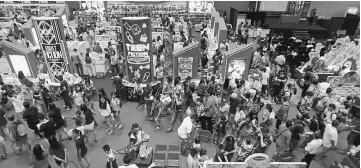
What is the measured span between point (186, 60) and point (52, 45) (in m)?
4.69

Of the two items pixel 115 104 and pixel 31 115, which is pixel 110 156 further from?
pixel 31 115

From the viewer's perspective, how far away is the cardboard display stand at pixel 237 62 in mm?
8914

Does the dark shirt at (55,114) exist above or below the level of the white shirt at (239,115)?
above

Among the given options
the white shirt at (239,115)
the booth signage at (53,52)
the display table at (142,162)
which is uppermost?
the booth signage at (53,52)

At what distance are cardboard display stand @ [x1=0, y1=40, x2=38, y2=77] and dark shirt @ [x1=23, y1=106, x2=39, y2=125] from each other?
3.04 metres

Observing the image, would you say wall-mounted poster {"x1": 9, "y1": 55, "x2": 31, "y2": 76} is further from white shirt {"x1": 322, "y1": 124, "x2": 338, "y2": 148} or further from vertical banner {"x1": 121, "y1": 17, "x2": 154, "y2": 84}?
white shirt {"x1": 322, "y1": 124, "x2": 338, "y2": 148}

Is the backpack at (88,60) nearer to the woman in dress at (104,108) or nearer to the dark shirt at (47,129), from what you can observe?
the woman in dress at (104,108)

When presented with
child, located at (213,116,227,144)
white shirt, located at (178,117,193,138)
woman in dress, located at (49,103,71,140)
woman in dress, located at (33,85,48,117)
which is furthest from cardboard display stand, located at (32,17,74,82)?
child, located at (213,116,227,144)

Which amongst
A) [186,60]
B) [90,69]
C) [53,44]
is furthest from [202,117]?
[90,69]

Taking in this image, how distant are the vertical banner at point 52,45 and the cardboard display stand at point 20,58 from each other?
0.61m

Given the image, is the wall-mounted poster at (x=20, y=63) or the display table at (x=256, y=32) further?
the display table at (x=256, y=32)

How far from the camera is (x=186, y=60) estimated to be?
9180mm

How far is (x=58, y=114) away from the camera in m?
6.57

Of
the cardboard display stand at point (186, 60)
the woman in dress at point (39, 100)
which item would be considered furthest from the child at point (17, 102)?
the cardboard display stand at point (186, 60)
